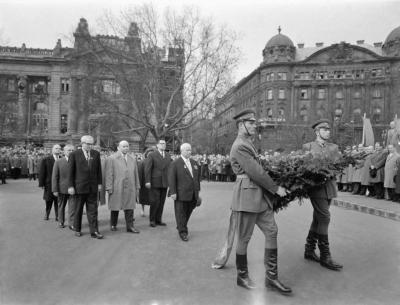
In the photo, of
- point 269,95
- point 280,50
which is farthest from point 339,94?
point 280,50

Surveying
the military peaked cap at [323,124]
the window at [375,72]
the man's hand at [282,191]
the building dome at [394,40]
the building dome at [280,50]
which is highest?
the building dome at [280,50]

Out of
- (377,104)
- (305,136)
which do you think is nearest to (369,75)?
(377,104)

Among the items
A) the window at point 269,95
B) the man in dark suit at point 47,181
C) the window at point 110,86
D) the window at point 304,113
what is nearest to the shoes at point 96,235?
the man in dark suit at point 47,181

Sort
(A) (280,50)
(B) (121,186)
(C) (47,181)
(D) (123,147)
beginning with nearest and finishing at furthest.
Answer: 1. (B) (121,186)
2. (D) (123,147)
3. (C) (47,181)
4. (A) (280,50)

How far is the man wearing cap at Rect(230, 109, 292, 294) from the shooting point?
4801 mm

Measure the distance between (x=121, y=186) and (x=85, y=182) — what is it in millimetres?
1021

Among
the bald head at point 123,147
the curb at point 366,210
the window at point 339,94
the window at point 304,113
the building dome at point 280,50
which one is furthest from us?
the building dome at point 280,50

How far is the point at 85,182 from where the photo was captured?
25.5 feet

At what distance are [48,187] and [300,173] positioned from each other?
737 cm

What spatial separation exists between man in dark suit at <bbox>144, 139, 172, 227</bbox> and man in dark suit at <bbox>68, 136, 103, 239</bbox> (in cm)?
155

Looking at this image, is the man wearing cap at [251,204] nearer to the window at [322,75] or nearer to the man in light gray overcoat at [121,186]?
the man in light gray overcoat at [121,186]

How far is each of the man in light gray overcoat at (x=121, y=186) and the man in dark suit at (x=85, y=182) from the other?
56 cm

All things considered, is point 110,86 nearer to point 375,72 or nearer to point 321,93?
point 375,72

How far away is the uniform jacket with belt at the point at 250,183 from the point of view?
4.80m
